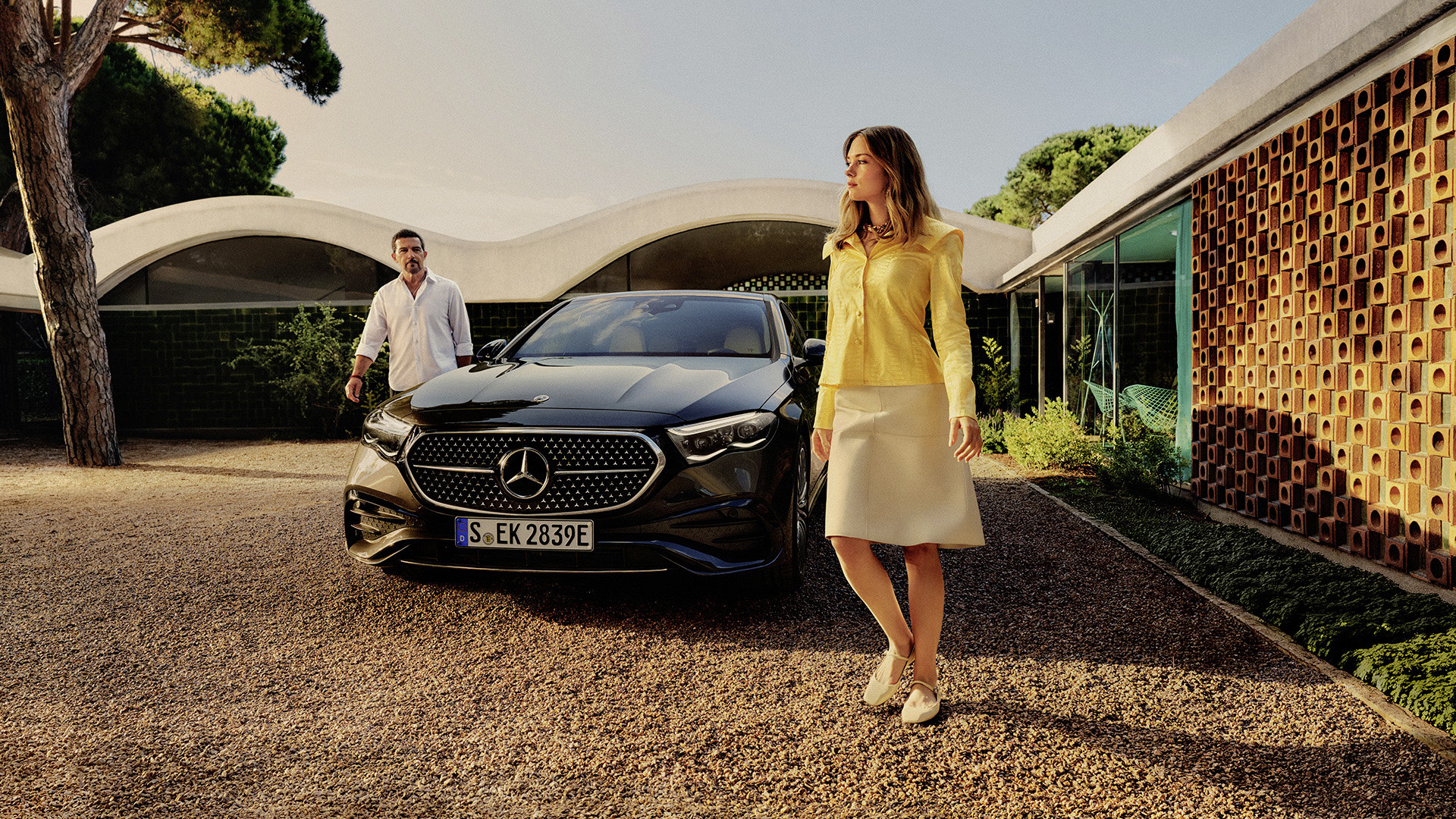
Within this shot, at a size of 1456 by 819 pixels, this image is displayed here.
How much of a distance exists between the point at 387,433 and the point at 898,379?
7.57 feet

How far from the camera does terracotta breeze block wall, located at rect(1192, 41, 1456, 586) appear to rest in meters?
3.54

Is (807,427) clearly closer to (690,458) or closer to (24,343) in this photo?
(690,458)

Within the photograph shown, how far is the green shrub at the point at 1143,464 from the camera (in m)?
6.39

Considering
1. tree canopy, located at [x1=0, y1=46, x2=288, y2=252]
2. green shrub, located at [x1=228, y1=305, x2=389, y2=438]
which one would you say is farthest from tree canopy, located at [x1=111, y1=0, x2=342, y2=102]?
tree canopy, located at [x1=0, y1=46, x2=288, y2=252]

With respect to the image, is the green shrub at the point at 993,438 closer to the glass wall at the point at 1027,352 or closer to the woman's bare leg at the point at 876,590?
the glass wall at the point at 1027,352

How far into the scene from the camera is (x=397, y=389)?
5.32m

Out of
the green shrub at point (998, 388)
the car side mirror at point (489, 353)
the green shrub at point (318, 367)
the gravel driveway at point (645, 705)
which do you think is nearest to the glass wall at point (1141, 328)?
the gravel driveway at point (645, 705)

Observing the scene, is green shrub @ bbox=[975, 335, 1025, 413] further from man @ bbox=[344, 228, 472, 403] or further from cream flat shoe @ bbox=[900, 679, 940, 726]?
cream flat shoe @ bbox=[900, 679, 940, 726]

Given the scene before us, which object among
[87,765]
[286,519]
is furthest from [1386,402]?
[286,519]

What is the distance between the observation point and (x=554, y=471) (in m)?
3.36

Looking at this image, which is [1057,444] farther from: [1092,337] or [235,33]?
[235,33]

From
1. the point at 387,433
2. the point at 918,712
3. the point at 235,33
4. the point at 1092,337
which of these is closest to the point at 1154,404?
the point at 1092,337

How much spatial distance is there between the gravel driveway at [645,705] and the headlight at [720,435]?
74 cm

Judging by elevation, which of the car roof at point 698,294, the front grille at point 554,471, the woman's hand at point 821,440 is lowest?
the front grille at point 554,471
